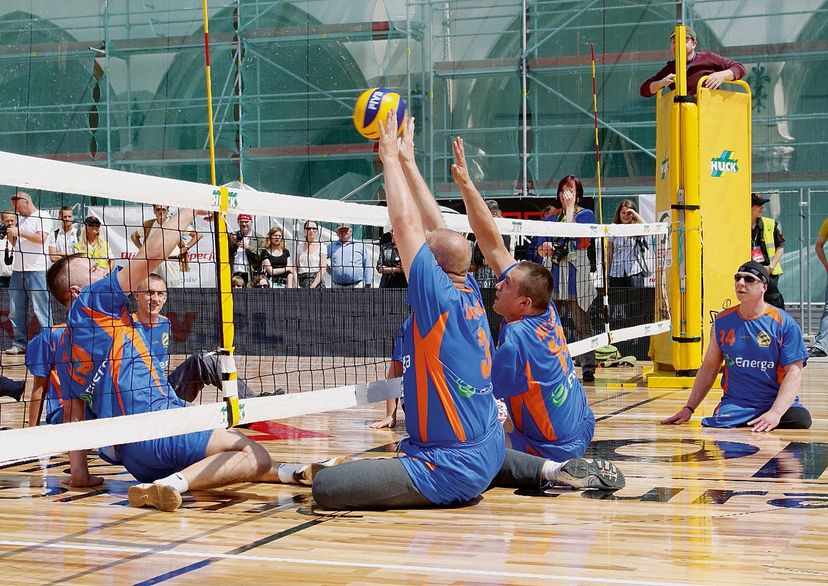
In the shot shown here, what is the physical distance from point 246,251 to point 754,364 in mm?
8194

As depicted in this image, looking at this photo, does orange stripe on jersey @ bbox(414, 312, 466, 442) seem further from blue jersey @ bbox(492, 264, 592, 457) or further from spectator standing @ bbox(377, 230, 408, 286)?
spectator standing @ bbox(377, 230, 408, 286)

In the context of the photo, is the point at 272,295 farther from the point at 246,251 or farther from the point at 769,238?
the point at 769,238

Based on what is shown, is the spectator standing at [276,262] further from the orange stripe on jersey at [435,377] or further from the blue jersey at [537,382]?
the orange stripe on jersey at [435,377]

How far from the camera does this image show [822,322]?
13109mm

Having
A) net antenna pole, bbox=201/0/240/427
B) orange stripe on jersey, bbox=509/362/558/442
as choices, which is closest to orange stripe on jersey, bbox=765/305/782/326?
orange stripe on jersey, bbox=509/362/558/442

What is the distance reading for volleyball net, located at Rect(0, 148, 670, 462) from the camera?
5039mm

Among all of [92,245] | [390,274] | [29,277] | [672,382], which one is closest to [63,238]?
[29,277]

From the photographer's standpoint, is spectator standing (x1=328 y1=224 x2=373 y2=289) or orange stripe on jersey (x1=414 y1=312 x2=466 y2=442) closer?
orange stripe on jersey (x1=414 y1=312 x2=466 y2=442)

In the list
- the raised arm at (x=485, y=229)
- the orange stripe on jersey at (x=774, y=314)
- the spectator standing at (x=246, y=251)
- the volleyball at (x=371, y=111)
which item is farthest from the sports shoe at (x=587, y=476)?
the spectator standing at (x=246, y=251)

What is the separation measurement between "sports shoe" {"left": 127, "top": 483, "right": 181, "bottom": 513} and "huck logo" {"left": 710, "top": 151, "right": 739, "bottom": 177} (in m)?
7.22

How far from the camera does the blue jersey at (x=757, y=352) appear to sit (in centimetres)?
773

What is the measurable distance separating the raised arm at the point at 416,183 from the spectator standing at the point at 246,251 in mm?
8287

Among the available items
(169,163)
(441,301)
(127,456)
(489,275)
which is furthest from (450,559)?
(169,163)

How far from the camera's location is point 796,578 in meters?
3.86
